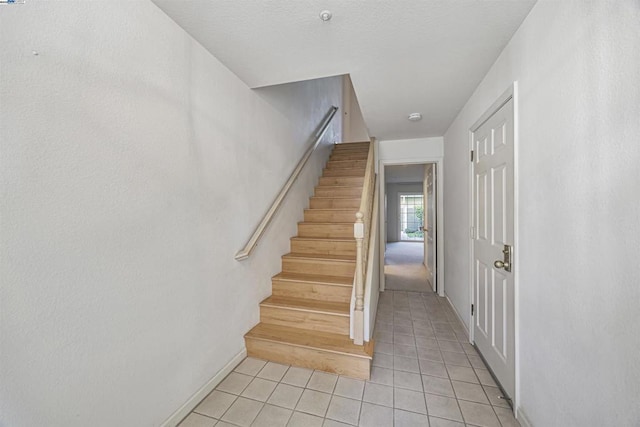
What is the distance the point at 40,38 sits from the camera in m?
0.94

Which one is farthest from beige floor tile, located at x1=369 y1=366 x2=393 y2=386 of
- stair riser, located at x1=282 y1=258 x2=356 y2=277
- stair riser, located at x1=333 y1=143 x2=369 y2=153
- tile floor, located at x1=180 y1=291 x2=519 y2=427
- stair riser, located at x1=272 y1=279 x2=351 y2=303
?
stair riser, located at x1=333 y1=143 x2=369 y2=153

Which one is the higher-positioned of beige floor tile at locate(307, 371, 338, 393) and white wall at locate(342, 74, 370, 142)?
white wall at locate(342, 74, 370, 142)

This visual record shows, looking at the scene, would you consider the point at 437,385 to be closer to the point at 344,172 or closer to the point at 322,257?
the point at 322,257

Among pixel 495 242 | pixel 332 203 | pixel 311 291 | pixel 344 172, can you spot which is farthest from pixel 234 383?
pixel 344 172

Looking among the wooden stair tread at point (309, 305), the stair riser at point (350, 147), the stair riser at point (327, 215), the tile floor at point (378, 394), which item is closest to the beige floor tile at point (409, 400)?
the tile floor at point (378, 394)

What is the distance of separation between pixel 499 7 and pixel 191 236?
7.04 ft

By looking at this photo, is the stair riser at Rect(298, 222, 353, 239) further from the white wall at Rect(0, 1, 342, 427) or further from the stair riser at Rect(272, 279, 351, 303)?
the white wall at Rect(0, 1, 342, 427)

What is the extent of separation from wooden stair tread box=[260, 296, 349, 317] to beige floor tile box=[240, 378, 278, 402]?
59cm

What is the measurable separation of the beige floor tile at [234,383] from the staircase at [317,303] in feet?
0.77

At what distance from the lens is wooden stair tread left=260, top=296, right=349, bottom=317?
217 cm

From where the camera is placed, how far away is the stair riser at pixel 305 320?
2132 mm

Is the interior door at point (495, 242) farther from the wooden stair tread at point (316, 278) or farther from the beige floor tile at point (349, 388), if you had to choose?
the wooden stair tread at point (316, 278)

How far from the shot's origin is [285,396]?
1713 millimetres

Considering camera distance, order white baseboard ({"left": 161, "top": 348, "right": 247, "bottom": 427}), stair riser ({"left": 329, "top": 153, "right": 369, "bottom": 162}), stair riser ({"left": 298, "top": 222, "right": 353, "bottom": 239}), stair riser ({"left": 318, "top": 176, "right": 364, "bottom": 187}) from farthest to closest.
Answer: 1. stair riser ({"left": 329, "top": 153, "right": 369, "bottom": 162})
2. stair riser ({"left": 318, "top": 176, "right": 364, "bottom": 187})
3. stair riser ({"left": 298, "top": 222, "right": 353, "bottom": 239})
4. white baseboard ({"left": 161, "top": 348, "right": 247, "bottom": 427})
